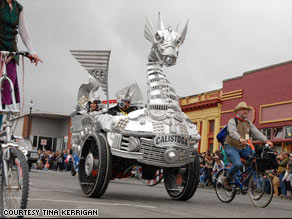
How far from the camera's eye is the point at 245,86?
37000mm

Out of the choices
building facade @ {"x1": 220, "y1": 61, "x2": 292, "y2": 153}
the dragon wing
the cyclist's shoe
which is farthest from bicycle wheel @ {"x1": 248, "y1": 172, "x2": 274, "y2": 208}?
building facade @ {"x1": 220, "y1": 61, "x2": 292, "y2": 153}

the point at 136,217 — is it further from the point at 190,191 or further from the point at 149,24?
the point at 149,24

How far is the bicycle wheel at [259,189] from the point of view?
30.6 feet

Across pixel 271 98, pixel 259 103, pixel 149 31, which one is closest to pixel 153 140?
pixel 149 31

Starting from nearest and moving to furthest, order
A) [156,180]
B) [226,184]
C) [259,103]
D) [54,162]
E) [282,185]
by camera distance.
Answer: [226,184], [156,180], [282,185], [259,103], [54,162]

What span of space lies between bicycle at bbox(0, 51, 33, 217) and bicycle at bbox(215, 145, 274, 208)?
4.89 meters

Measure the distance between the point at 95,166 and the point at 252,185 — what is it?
9.39 feet

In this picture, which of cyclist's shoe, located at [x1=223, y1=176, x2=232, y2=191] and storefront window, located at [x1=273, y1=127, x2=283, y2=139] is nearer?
cyclist's shoe, located at [x1=223, y1=176, x2=232, y2=191]

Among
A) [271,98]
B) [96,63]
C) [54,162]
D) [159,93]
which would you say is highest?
[271,98]

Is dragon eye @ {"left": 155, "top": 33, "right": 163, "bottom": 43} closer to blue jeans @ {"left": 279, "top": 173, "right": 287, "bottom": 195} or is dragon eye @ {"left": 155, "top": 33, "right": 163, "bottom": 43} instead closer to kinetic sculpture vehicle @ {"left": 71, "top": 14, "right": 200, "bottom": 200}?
kinetic sculpture vehicle @ {"left": 71, "top": 14, "right": 200, "bottom": 200}

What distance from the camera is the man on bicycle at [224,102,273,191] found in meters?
9.79

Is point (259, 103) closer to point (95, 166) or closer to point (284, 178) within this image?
point (284, 178)

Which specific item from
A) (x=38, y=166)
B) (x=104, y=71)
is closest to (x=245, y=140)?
(x=104, y=71)

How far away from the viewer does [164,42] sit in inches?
364
